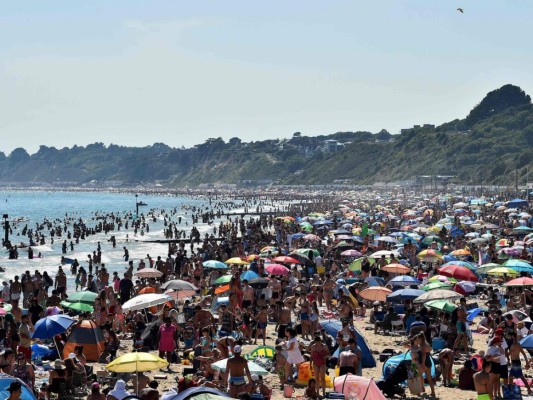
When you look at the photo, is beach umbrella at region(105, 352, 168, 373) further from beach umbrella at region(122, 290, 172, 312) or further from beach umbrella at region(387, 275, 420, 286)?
beach umbrella at region(387, 275, 420, 286)

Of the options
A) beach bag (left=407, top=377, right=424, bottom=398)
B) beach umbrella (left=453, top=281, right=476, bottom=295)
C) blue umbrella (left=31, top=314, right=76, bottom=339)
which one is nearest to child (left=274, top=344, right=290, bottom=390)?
beach bag (left=407, top=377, right=424, bottom=398)

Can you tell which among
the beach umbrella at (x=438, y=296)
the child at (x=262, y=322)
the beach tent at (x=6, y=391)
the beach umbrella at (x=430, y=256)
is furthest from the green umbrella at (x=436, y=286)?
the beach tent at (x=6, y=391)

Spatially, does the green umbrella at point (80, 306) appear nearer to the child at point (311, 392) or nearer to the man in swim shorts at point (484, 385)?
the child at point (311, 392)

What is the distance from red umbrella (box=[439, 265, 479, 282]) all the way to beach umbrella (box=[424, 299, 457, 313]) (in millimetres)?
4475

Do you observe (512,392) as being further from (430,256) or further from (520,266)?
(430,256)

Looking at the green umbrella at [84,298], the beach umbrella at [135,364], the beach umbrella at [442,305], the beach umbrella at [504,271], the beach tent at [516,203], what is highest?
the beach tent at [516,203]

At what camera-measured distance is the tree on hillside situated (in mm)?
144375

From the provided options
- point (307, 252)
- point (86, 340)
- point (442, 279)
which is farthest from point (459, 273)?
point (86, 340)

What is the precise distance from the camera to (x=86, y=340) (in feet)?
43.6

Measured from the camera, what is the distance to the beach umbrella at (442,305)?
14.8 meters

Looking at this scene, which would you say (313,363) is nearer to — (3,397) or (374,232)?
(3,397)

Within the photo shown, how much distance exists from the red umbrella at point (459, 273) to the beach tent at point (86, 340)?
32.8 feet

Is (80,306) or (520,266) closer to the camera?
(80,306)

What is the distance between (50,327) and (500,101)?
143601 mm
